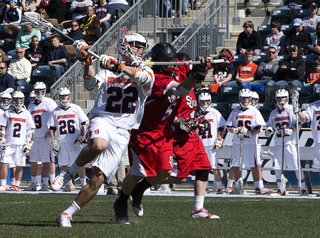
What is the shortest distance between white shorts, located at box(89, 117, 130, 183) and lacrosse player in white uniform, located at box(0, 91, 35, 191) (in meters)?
6.56

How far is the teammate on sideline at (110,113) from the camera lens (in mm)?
4566

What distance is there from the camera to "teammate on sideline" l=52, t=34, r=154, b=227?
15.0ft

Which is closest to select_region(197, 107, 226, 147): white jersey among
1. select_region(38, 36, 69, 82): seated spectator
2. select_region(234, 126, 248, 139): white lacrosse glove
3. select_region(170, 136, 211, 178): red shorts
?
select_region(234, 126, 248, 139): white lacrosse glove

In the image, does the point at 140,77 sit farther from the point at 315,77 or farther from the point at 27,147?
the point at 315,77

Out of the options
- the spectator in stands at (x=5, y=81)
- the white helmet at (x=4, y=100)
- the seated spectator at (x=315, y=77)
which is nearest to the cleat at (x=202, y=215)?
the seated spectator at (x=315, y=77)

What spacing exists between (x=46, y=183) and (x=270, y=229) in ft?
22.8

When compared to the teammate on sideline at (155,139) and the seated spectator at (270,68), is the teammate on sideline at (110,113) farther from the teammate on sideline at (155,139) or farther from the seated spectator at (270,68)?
the seated spectator at (270,68)

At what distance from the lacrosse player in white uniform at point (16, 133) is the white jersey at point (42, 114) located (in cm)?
19

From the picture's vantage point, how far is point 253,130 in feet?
34.3

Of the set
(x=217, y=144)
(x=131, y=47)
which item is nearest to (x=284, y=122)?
(x=217, y=144)

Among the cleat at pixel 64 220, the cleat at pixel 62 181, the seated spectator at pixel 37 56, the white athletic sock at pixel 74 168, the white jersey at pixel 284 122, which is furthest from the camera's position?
the seated spectator at pixel 37 56

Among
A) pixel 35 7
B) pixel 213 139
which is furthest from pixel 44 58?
pixel 213 139

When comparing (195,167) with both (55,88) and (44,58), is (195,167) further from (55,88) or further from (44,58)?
(44,58)

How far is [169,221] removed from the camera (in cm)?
528
